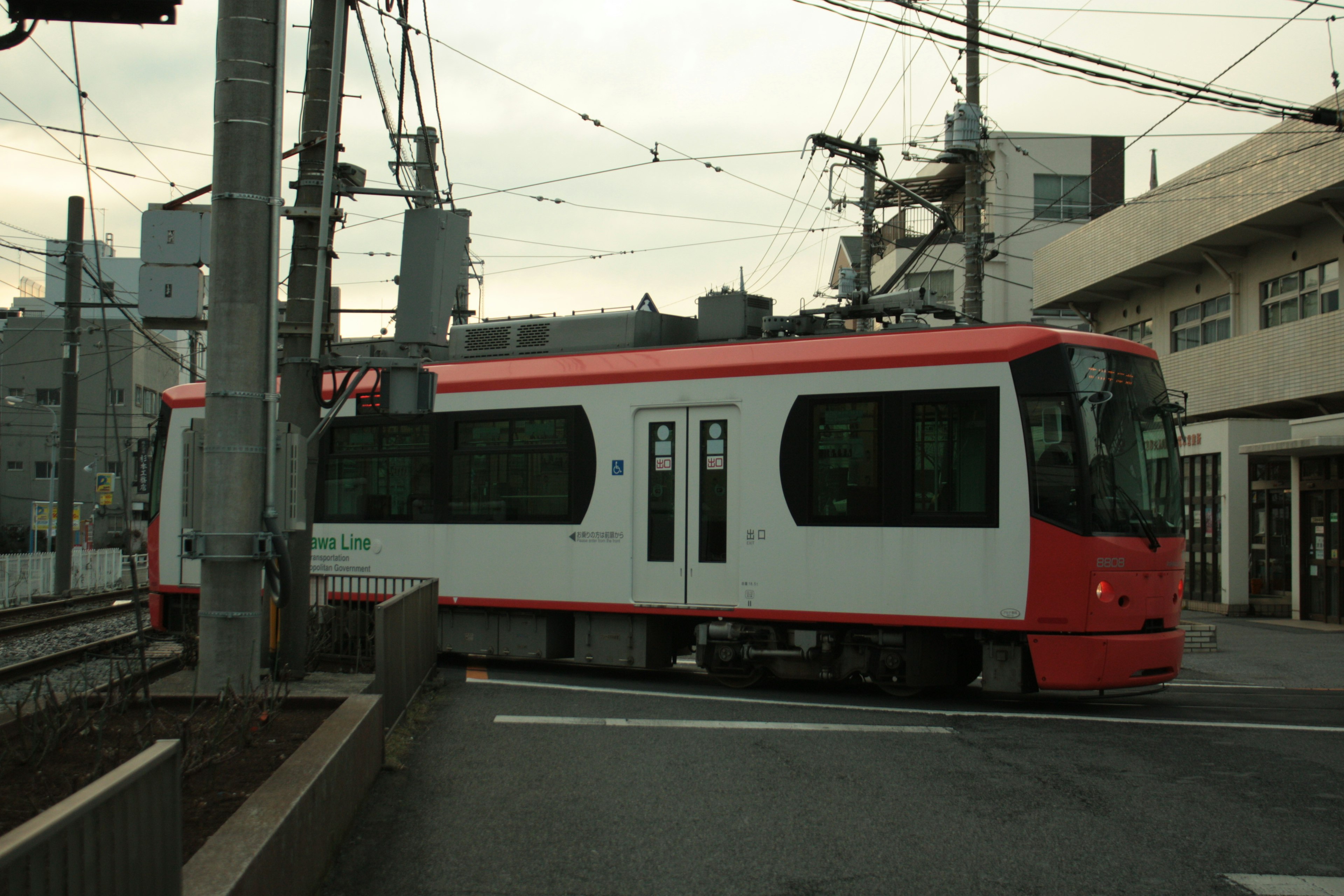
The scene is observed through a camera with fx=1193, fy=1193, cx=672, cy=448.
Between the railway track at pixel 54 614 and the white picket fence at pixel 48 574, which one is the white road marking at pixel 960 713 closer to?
the railway track at pixel 54 614

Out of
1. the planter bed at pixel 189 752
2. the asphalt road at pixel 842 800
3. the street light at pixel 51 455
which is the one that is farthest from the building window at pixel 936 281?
the planter bed at pixel 189 752

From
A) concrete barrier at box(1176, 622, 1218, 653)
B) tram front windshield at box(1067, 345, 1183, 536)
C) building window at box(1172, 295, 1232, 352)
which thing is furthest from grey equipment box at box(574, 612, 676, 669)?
building window at box(1172, 295, 1232, 352)

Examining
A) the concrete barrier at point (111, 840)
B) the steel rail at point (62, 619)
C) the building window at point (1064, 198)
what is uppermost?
the building window at point (1064, 198)

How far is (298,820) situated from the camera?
173 inches

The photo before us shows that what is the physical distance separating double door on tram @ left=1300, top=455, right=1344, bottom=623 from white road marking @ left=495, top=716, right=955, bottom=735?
14.0 meters

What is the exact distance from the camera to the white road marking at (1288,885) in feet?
16.1

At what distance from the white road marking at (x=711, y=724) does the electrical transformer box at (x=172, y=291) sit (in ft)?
11.9

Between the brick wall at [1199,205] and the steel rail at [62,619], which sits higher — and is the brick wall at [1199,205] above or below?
above

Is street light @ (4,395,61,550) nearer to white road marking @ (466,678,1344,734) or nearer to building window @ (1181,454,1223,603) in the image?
white road marking @ (466,678,1344,734)

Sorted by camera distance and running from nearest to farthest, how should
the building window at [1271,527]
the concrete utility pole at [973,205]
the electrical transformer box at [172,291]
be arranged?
the electrical transformer box at [172,291], the concrete utility pole at [973,205], the building window at [1271,527]

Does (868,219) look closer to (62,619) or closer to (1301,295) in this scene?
(1301,295)

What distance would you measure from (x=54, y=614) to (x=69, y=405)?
588 cm

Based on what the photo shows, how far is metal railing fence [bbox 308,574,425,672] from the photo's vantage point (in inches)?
423

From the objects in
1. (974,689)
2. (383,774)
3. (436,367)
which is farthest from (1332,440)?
(383,774)
